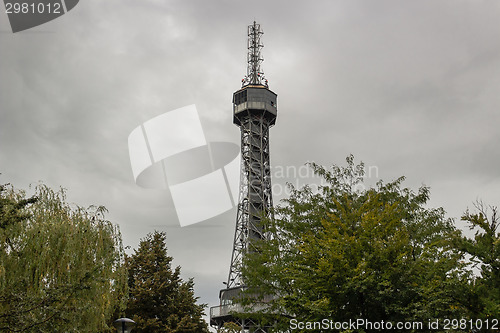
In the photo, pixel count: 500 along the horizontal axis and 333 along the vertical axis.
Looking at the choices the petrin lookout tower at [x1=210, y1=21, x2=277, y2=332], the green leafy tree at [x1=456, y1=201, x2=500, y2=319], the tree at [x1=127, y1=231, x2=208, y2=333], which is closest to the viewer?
the green leafy tree at [x1=456, y1=201, x2=500, y2=319]

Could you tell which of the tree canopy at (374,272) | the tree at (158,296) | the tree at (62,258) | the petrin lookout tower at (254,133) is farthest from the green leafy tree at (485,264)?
the petrin lookout tower at (254,133)

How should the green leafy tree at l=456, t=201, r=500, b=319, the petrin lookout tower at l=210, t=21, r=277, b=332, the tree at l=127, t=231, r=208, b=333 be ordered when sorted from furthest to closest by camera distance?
the petrin lookout tower at l=210, t=21, r=277, b=332 → the tree at l=127, t=231, r=208, b=333 → the green leafy tree at l=456, t=201, r=500, b=319

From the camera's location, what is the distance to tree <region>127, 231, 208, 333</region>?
29.3m

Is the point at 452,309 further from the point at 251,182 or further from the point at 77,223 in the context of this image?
the point at 251,182

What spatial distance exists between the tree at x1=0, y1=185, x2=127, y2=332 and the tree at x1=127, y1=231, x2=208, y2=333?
5.61m

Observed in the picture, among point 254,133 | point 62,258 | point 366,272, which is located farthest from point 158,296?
point 254,133

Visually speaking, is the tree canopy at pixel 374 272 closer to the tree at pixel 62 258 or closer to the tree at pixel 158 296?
the tree at pixel 62 258

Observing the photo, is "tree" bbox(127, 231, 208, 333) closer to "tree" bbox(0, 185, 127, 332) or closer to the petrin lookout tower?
"tree" bbox(0, 185, 127, 332)

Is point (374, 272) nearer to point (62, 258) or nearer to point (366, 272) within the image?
point (366, 272)

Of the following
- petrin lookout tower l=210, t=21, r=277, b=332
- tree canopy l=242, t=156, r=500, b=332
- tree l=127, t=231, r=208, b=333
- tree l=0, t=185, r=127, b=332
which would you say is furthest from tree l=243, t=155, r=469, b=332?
petrin lookout tower l=210, t=21, r=277, b=332

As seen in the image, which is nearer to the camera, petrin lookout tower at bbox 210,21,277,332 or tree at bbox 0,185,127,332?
tree at bbox 0,185,127,332

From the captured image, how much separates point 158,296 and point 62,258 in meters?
11.5

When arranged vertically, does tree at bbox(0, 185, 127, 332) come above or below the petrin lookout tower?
below

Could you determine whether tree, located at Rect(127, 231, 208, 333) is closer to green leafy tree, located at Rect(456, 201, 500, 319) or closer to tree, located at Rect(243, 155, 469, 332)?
tree, located at Rect(243, 155, 469, 332)
